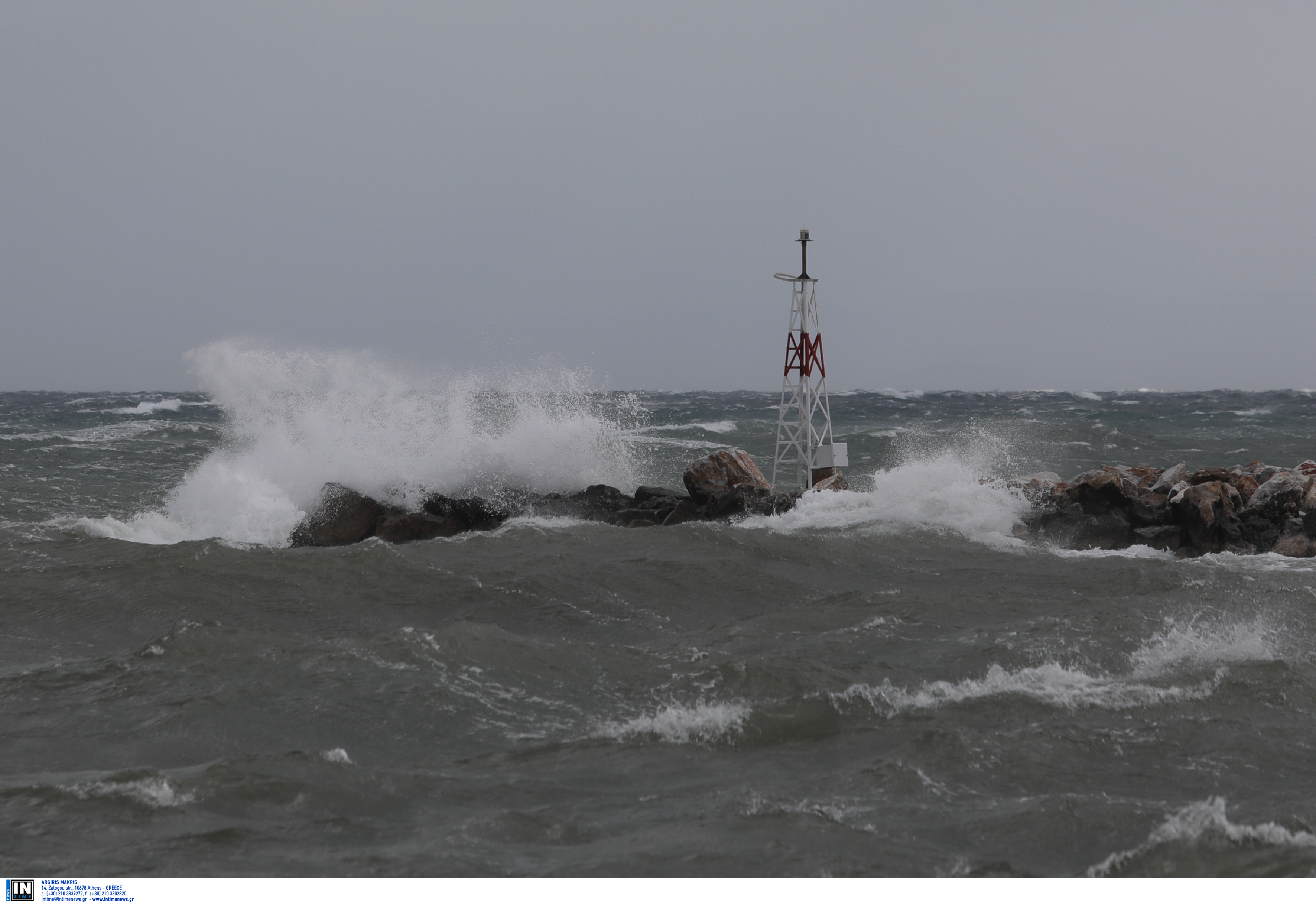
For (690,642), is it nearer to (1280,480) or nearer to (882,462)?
(1280,480)

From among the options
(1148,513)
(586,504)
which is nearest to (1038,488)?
(1148,513)

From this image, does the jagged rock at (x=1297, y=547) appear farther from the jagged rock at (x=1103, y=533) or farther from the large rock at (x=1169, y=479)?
the large rock at (x=1169, y=479)

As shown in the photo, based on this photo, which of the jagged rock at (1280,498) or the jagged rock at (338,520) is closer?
the jagged rock at (1280,498)

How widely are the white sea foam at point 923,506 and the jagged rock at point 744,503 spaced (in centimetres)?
24

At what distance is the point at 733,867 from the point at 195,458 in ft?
84.3

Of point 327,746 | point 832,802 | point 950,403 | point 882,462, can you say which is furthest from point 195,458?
point 950,403

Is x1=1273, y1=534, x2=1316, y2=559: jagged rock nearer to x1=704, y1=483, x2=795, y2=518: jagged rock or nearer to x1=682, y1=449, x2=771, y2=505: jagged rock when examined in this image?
x1=704, y1=483, x2=795, y2=518: jagged rock

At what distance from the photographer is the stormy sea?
4.55m

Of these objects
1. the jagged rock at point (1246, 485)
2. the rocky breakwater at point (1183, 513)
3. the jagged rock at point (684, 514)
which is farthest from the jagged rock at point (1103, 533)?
the jagged rock at point (684, 514)

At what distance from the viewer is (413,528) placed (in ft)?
47.2

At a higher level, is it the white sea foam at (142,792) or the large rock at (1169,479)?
the large rock at (1169,479)

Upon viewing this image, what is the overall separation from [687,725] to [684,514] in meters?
9.29

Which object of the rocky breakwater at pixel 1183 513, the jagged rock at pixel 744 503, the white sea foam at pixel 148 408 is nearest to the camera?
the rocky breakwater at pixel 1183 513

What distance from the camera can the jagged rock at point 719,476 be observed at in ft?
51.8
